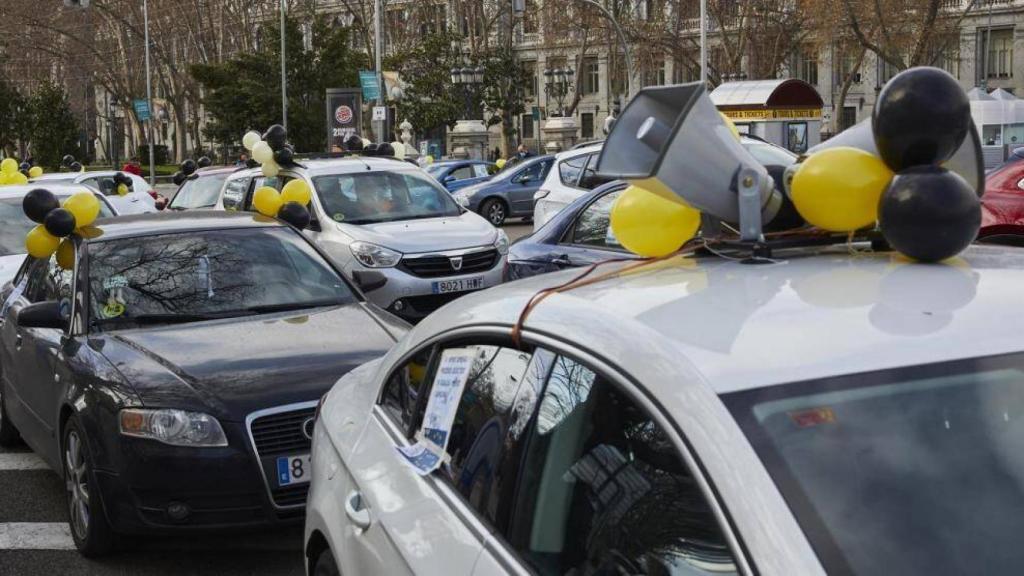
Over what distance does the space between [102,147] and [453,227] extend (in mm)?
104173

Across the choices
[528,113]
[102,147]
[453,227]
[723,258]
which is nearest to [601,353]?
[723,258]

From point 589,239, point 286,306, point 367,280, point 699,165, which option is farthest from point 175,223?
point 699,165

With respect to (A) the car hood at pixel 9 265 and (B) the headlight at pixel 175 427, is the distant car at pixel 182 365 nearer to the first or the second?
(B) the headlight at pixel 175 427

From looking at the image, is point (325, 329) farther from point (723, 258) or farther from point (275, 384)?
point (723, 258)

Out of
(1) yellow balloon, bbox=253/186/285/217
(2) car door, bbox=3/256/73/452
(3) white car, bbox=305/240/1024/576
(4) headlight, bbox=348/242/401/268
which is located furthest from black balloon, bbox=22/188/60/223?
(3) white car, bbox=305/240/1024/576

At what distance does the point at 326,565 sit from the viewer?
141 inches

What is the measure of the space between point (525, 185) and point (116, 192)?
12221 mm

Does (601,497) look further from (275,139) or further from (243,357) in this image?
(275,139)

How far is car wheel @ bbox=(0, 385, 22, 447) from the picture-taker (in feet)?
27.1

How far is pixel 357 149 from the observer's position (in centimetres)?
1866

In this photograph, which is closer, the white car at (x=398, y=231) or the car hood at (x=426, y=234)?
the white car at (x=398, y=231)

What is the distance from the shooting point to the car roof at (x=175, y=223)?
721 cm

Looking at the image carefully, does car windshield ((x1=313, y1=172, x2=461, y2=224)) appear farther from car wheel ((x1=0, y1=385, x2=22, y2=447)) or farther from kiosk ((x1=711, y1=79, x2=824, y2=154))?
kiosk ((x1=711, y1=79, x2=824, y2=154))

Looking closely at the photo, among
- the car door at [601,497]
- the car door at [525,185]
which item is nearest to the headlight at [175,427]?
the car door at [601,497]
